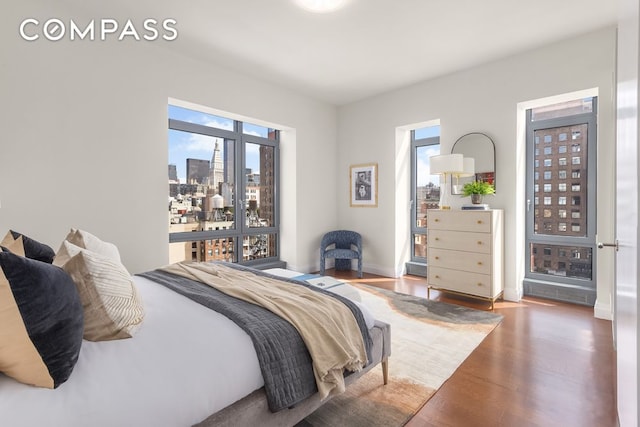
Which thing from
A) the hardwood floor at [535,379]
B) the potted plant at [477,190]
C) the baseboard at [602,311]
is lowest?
the hardwood floor at [535,379]

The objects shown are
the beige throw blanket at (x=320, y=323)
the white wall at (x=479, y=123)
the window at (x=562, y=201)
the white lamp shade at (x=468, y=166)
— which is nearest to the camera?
the beige throw blanket at (x=320, y=323)

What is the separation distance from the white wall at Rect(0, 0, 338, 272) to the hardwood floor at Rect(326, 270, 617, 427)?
2.90 m

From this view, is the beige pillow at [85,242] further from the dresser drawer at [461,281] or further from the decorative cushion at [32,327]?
the dresser drawer at [461,281]

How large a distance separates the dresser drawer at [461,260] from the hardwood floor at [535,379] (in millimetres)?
567

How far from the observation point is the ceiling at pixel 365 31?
2791 mm

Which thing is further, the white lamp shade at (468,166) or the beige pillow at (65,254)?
the white lamp shade at (468,166)

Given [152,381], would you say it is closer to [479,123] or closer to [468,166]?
[468,166]

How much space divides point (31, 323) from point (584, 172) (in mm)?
4722

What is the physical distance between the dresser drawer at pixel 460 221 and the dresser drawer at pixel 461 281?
493 millimetres

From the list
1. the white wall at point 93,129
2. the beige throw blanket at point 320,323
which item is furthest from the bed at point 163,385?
the white wall at point 93,129

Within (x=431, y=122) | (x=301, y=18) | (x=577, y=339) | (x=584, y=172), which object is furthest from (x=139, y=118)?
(x=584, y=172)

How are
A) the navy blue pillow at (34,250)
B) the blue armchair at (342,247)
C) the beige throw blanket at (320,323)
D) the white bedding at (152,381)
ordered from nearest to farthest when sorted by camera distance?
1. the white bedding at (152,381)
2. the beige throw blanket at (320,323)
3. the navy blue pillow at (34,250)
4. the blue armchair at (342,247)

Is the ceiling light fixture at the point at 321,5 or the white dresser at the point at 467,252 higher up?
the ceiling light fixture at the point at 321,5

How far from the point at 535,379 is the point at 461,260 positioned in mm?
1640
